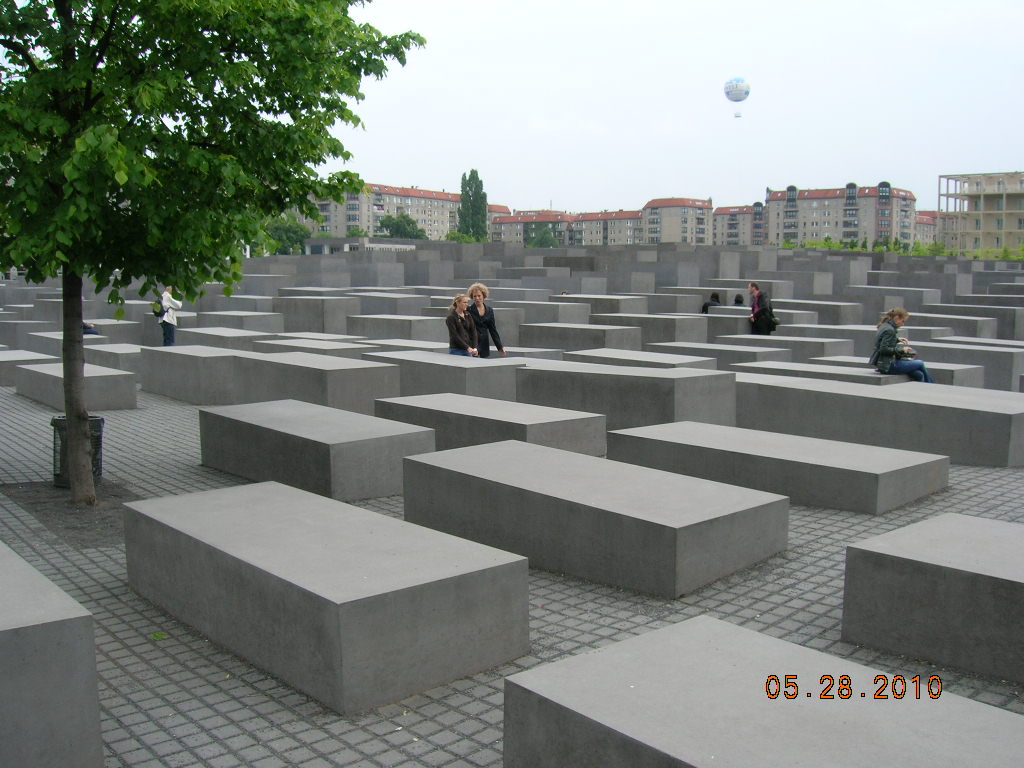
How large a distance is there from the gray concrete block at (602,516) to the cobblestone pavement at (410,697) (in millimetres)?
148

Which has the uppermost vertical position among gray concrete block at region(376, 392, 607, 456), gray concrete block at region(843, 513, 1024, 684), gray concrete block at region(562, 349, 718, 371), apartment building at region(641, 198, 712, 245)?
apartment building at region(641, 198, 712, 245)

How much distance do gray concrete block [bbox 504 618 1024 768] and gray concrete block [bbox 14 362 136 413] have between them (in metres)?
12.2

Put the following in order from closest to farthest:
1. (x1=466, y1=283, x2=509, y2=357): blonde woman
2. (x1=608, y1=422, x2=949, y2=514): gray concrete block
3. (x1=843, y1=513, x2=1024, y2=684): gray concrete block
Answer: (x1=843, y1=513, x2=1024, y2=684): gray concrete block, (x1=608, y1=422, x2=949, y2=514): gray concrete block, (x1=466, y1=283, x2=509, y2=357): blonde woman

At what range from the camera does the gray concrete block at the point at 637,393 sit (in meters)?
11.8

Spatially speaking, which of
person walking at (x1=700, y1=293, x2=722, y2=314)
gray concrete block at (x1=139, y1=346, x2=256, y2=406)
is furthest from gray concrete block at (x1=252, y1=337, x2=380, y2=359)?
person walking at (x1=700, y1=293, x2=722, y2=314)

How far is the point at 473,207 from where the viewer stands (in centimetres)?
10794

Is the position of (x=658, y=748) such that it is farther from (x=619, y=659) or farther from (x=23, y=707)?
(x=23, y=707)

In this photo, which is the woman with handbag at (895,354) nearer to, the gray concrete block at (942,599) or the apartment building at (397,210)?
the gray concrete block at (942,599)

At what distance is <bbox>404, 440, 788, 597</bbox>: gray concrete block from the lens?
6.58 meters

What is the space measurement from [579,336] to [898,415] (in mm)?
8071

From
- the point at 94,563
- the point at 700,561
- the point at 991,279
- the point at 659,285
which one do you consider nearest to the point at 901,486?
the point at 700,561

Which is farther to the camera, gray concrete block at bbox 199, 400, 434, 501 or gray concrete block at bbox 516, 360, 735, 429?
gray concrete block at bbox 516, 360, 735, 429

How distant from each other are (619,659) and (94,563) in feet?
15.7
